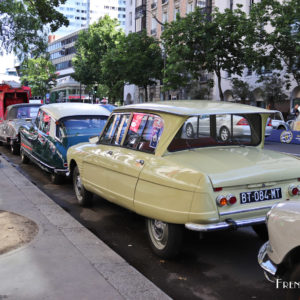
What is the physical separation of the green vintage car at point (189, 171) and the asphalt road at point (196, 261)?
0.25 m

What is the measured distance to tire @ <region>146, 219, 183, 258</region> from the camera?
179 inches

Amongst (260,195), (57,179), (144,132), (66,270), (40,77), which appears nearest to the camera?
(66,270)

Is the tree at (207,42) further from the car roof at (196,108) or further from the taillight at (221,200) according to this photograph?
the taillight at (221,200)

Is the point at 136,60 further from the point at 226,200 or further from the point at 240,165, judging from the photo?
the point at 226,200

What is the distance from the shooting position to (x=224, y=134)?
17.8ft

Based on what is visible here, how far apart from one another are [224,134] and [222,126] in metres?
0.10

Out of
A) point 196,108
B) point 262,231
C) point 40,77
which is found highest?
point 40,77

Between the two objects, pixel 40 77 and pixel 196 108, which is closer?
pixel 196 108

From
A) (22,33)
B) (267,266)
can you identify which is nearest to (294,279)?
A: (267,266)

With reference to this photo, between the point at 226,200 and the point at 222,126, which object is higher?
the point at 222,126

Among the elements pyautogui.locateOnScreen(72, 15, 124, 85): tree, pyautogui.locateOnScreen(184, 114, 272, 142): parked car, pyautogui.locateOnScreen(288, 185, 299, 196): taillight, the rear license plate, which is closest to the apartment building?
pyautogui.locateOnScreen(72, 15, 124, 85): tree

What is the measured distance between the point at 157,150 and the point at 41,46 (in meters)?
20.5

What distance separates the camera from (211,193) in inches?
164

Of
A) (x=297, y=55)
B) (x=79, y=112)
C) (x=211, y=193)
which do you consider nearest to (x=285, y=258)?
(x=211, y=193)
